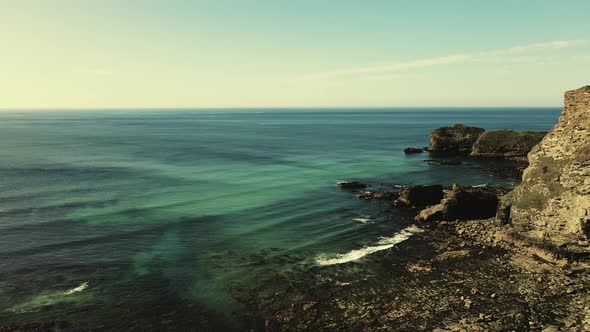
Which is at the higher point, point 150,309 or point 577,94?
point 577,94

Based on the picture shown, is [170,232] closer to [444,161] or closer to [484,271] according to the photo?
[484,271]

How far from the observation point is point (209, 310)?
89.1 ft

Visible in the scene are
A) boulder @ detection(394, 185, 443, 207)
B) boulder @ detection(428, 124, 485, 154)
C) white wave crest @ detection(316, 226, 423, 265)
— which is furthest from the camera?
boulder @ detection(428, 124, 485, 154)

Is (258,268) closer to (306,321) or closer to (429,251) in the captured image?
(306,321)

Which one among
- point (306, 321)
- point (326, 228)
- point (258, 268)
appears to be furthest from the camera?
point (326, 228)

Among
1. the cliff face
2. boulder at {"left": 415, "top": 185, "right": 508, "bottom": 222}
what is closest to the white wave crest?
boulder at {"left": 415, "top": 185, "right": 508, "bottom": 222}

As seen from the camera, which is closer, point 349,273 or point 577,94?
point 349,273

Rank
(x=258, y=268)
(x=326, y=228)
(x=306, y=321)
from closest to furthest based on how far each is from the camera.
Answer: (x=306, y=321) → (x=258, y=268) → (x=326, y=228)

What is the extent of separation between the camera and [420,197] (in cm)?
5272

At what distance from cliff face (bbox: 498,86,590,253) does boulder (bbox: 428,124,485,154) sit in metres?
71.1

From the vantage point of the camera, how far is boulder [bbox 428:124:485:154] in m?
108

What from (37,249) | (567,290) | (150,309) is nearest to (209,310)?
(150,309)

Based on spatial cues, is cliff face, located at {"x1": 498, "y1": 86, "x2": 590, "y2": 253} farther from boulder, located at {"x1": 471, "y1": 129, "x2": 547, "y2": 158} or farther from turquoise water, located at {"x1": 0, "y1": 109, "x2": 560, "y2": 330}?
boulder, located at {"x1": 471, "y1": 129, "x2": 547, "y2": 158}

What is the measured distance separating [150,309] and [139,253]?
38.7 feet
